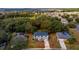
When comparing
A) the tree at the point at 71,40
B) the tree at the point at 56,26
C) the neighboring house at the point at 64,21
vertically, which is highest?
the neighboring house at the point at 64,21

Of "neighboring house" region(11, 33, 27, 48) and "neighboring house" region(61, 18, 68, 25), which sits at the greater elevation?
"neighboring house" region(61, 18, 68, 25)

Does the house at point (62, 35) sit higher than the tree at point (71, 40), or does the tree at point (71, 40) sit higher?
the house at point (62, 35)

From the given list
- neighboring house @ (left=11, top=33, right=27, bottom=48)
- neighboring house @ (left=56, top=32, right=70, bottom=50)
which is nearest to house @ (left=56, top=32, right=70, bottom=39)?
neighboring house @ (left=56, top=32, right=70, bottom=50)

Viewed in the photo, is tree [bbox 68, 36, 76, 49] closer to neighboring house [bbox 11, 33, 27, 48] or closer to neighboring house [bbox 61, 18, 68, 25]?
neighboring house [bbox 61, 18, 68, 25]

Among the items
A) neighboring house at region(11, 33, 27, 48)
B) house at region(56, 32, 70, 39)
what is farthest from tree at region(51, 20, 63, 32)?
neighboring house at region(11, 33, 27, 48)

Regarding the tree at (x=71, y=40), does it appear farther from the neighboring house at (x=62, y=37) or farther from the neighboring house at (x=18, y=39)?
the neighboring house at (x=18, y=39)

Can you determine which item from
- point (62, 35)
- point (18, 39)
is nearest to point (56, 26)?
point (62, 35)

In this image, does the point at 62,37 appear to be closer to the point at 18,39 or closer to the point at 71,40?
the point at 71,40

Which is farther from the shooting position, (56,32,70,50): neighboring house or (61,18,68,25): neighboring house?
(61,18,68,25): neighboring house

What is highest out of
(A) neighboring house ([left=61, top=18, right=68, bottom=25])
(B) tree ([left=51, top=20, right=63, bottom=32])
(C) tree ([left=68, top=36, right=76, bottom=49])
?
(A) neighboring house ([left=61, top=18, right=68, bottom=25])

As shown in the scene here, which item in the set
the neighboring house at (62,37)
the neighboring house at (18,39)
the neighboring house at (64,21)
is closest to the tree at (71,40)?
the neighboring house at (62,37)
